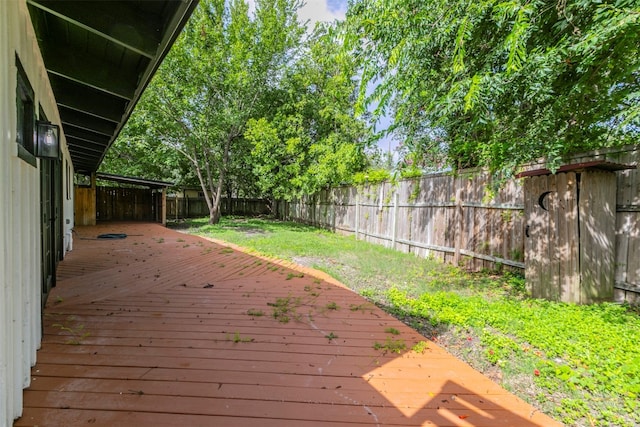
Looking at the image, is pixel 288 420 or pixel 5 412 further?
pixel 288 420

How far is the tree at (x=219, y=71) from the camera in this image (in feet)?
40.2

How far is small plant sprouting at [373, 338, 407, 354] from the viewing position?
105 inches

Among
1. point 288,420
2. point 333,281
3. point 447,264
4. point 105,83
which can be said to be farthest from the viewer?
point 447,264

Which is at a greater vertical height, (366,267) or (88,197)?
(88,197)

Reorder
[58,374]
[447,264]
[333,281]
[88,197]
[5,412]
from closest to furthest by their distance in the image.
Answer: [5,412] < [58,374] < [333,281] < [447,264] < [88,197]

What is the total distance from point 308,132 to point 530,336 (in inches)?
536

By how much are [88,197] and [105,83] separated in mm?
11398

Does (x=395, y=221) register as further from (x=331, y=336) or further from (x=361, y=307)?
(x=331, y=336)

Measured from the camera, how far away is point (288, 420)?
1.78 metres

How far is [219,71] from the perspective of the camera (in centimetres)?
1297

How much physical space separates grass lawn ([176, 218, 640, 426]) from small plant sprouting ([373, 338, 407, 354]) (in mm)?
402

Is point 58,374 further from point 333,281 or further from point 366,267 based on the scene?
point 366,267

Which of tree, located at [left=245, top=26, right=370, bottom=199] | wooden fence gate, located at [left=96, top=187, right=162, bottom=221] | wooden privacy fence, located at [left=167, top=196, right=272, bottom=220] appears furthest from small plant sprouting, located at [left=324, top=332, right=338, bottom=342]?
wooden privacy fence, located at [left=167, top=196, right=272, bottom=220]

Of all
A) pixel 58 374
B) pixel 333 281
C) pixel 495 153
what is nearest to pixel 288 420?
pixel 58 374
